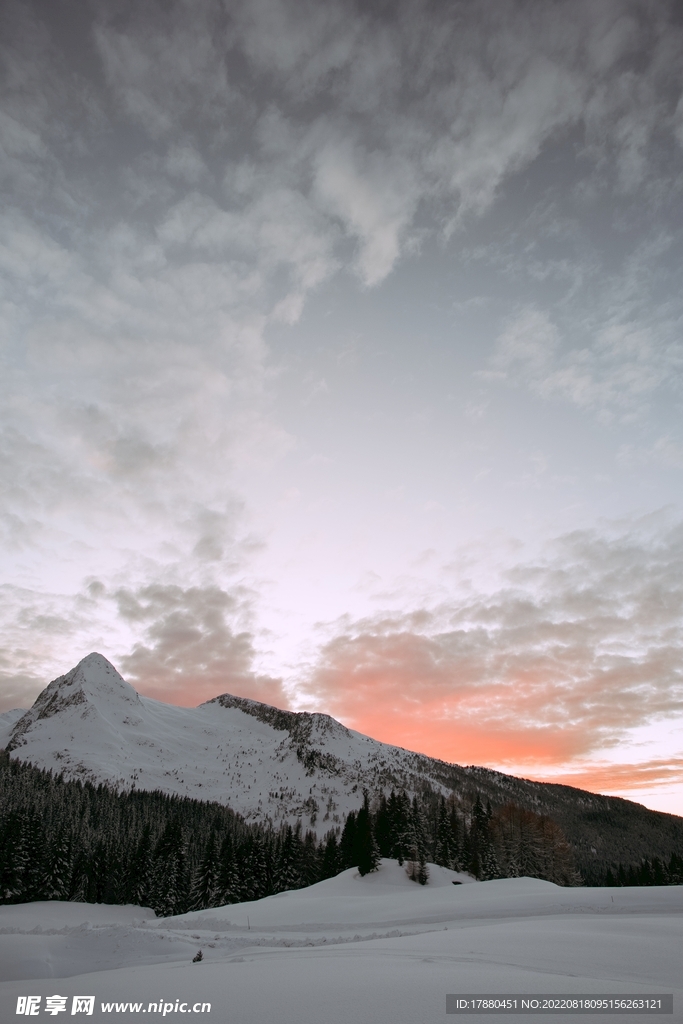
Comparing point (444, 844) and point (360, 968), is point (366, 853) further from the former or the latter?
point (360, 968)

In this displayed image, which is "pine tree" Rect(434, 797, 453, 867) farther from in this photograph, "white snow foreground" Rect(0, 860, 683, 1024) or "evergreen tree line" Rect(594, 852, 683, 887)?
"white snow foreground" Rect(0, 860, 683, 1024)

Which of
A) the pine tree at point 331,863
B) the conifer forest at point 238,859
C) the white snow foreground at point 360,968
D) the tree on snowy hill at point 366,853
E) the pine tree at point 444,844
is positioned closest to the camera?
the white snow foreground at point 360,968

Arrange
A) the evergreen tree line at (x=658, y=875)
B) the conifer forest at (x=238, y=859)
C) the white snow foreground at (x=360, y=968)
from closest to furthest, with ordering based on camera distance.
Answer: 1. the white snow foreground at (x=360, y=968)
2. the conifer forest at (x=238, y=859)
3. the evergreen tree line at (x=658, y=875)

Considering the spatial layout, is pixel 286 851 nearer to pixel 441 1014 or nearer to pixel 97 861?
pixel 97 861

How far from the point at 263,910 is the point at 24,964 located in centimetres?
2994

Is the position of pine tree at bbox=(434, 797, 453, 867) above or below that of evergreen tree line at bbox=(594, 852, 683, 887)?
Result: above

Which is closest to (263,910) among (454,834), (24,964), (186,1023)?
(24,964)

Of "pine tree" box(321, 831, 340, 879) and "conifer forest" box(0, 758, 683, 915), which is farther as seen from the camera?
"pine tree" box(321, 831, 340, 879)

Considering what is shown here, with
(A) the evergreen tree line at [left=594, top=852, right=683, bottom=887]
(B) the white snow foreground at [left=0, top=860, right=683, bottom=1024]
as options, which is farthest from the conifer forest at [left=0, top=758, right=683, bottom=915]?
(B) the white snow foreground at [left=0, top=860, right=683, bottom=1024]

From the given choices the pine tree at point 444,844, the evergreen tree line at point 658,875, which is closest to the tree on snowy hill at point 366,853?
the pine tree at point 444,844

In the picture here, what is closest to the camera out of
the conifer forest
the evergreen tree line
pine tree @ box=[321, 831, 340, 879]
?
the conifer forest

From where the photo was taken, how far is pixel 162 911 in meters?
69.0

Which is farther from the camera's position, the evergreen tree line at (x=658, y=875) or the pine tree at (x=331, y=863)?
the evergreen tree line at (x=658, y=875)

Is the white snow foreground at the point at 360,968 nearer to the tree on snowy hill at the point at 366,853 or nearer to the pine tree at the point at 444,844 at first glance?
the tree on snowy hill at the point at 366,853
